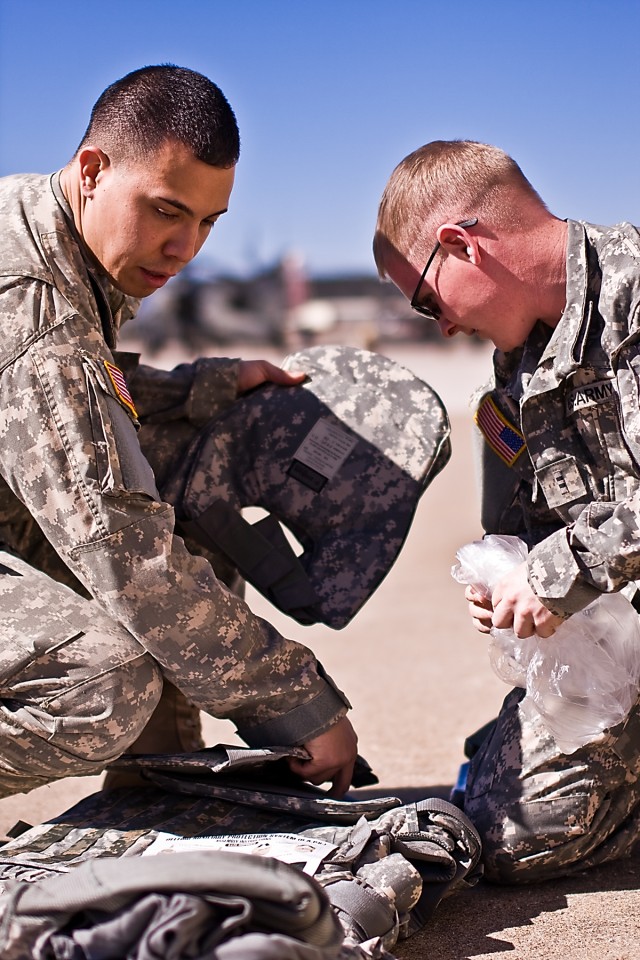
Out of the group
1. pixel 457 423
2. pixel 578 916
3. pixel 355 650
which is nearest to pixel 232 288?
pixel 457 423

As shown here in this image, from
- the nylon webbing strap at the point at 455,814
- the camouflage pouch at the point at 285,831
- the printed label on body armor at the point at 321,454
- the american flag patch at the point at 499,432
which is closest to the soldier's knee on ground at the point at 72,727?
the camouflage pouch at the point at 285,831

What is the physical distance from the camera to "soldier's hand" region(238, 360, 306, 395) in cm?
396

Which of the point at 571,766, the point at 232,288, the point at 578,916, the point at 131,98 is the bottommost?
the point at 578,916

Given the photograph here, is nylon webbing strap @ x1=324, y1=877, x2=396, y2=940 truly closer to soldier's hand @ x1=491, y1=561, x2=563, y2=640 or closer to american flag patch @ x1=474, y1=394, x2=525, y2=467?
soldier's hand @ x1=491, y1=561, x2=563, y2=640

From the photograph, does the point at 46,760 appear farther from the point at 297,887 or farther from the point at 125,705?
the point at 297,887

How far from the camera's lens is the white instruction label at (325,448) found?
12.4 feet

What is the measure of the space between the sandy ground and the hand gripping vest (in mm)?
859

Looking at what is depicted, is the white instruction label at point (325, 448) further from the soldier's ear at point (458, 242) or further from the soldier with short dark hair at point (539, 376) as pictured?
the soldier's ear at point (458, 242)

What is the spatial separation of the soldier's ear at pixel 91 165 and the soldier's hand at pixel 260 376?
0.95 meters

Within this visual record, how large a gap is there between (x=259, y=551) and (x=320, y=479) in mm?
338

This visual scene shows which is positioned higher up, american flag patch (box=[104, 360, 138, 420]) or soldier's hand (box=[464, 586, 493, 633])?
american flag patch (box=[104, 360, 138, 420])

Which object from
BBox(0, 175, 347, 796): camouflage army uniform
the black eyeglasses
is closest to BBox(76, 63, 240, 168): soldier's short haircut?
BBox(0, 175, 347, 796): camouflage army uniform

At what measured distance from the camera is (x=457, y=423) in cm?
1680

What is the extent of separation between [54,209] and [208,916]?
2038 mm
